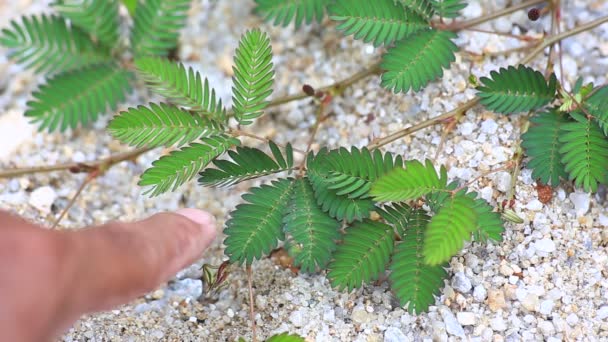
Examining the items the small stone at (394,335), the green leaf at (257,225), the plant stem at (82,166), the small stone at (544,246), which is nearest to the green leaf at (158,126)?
the green leaf at (257,225)

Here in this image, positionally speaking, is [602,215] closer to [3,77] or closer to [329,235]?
[329,235]

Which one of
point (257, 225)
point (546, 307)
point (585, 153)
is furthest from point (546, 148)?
point (257, 225)

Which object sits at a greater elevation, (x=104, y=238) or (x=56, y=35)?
(x=56, y=35)

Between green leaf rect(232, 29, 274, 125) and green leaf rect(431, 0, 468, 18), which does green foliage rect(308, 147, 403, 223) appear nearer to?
green leaf rect(232, 29, 274, 125)

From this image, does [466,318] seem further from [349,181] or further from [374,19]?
[374,19]

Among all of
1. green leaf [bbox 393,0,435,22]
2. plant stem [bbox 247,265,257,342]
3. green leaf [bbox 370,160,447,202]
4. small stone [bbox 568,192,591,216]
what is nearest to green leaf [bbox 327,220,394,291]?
green leaf [bbox 370,160,447,202]

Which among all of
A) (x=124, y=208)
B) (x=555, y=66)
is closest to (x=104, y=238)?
(x=124, y=208)
